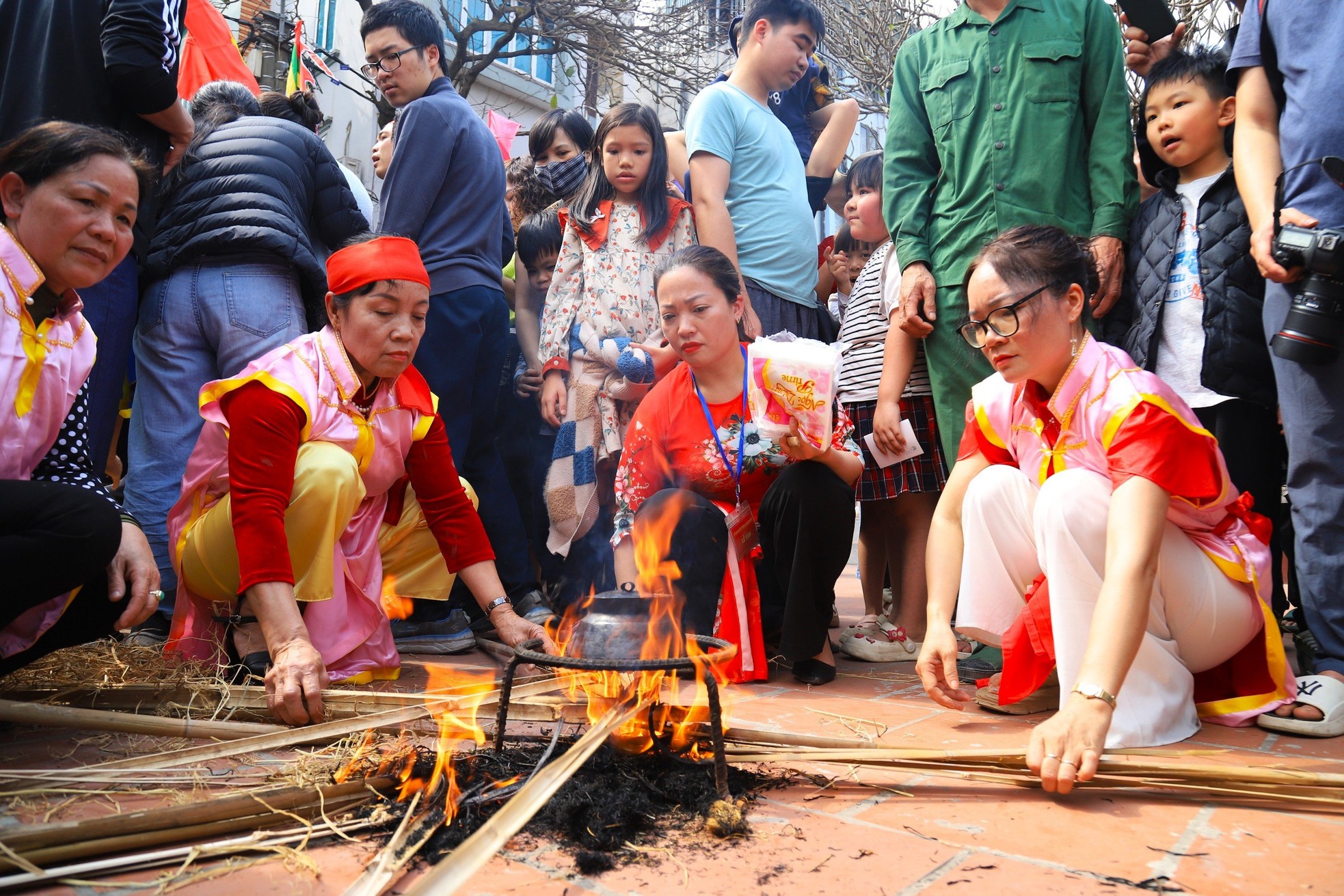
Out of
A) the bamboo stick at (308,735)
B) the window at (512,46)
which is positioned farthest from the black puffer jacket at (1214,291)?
the window at (512,46)

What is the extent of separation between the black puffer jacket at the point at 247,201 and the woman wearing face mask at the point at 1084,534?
8.27 feet

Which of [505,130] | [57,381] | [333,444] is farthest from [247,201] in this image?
[505,130]

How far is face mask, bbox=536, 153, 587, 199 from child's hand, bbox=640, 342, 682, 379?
46.9 inches

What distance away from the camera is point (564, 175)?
15.4 feet

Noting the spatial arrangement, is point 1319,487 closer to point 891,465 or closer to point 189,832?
point 891,465

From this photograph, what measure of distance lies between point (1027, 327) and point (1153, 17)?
74.8 inches

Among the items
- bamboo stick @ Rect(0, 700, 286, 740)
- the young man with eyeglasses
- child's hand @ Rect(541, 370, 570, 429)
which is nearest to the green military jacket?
child's hand @ Rect(541, 370, 570, 429)

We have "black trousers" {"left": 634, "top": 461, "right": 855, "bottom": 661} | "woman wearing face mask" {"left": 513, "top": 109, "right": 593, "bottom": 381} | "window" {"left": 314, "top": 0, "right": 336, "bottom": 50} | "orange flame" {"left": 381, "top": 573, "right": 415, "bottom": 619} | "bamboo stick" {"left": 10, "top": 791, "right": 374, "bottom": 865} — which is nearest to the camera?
"bamboo stick" {"left": 10, "top": 791, "right": 374, "bottom": 865}

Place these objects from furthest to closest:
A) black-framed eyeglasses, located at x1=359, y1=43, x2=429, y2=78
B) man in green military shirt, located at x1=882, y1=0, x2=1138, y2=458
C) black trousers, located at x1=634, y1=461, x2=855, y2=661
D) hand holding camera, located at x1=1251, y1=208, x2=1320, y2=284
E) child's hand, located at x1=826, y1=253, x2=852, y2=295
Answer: child's hand, located at x1=826, y1=253, x2=852, y2=295 → black-framed eyeglasses, located at x1=359, y1=43, x2=429, y2=78 → man in green military shirt, located at x1=882, y1=0, x2=1138, y2=458 → black trousers, located at x1=634, y1=461, x2=855, y2=661 → hand holding camera, located at x1=1251, y1=208, x2=1320, y2=284

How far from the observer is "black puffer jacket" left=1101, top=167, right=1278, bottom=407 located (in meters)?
2.98

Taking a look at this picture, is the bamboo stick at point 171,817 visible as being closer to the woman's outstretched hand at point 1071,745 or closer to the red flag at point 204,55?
the woman's outstretched hand at point 1071,745

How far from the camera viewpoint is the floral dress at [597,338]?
396 centimetres

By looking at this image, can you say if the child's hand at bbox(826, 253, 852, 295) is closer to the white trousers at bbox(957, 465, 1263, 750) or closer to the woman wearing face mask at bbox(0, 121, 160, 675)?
the white trousers at bbox(957, 465, 1263, 750)

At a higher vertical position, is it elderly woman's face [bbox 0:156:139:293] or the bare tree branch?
the bare tree branch
